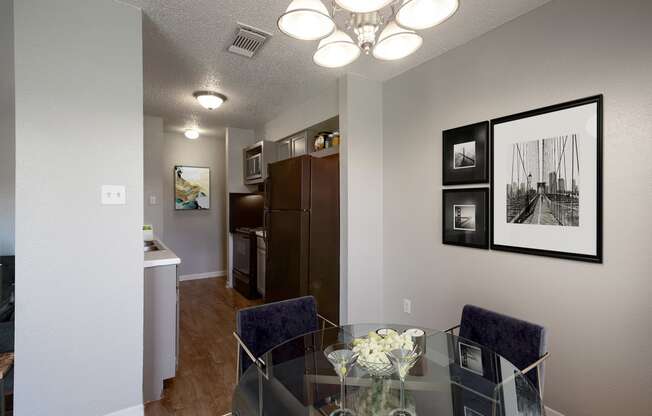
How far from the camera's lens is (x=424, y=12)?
1156 millimetres

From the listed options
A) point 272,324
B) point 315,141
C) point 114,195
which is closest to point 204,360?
point 272,324

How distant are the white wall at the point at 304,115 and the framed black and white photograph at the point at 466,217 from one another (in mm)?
1431

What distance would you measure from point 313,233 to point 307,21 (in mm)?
2035

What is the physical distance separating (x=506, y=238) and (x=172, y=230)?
16.2 ft

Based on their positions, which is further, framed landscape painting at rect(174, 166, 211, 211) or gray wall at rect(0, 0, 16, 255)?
framed landscape painting at rect(174, 166, 211, 211)

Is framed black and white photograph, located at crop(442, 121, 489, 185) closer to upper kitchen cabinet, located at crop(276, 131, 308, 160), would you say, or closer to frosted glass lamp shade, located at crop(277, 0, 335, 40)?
frosted glass lamp shade, located at crop(277, 0, 335, 40)

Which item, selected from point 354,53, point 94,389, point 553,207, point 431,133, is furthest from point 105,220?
point 553,207

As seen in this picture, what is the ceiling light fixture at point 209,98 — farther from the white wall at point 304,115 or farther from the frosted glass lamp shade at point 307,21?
the frosted glass lamp shade at point 307,21

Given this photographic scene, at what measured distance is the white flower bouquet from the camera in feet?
3.68

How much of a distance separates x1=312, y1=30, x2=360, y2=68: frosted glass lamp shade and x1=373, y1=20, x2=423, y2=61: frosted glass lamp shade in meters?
0.11

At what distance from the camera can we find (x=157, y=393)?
2125mm

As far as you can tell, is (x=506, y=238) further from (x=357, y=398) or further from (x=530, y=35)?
(x=357, y=398)

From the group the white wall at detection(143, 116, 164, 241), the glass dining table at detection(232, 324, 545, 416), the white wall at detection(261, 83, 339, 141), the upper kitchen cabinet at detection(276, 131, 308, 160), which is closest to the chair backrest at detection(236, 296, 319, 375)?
the glass dining table at detection(232, 324, 545, 416)

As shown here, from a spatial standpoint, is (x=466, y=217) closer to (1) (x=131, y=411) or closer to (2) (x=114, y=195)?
(2) (x=114, y=195)
